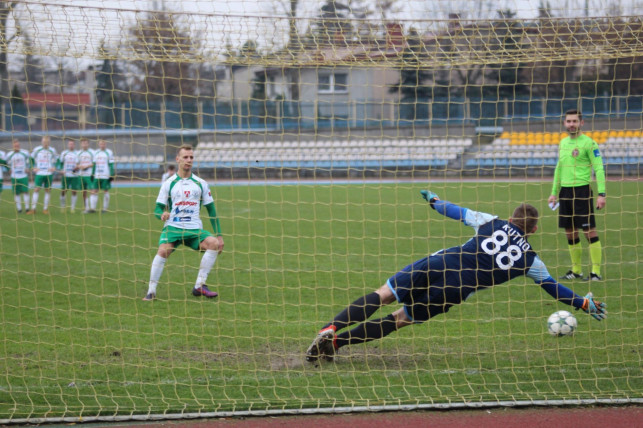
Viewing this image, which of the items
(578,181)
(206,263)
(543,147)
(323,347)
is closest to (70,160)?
(206,263)

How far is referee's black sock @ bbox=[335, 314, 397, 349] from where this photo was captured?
5152mm

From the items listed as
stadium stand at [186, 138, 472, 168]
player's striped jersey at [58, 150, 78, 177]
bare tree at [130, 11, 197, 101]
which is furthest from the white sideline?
player's striped jersey at [58, 150, 78, 177]

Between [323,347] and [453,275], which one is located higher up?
[453,275]

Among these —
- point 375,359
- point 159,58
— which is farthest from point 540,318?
point 159,58

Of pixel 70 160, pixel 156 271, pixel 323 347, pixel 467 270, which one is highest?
pixel 70 160

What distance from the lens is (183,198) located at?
24.0 feet

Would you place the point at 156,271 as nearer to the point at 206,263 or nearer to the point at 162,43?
the point at 206,263

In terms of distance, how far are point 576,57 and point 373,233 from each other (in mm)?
8268

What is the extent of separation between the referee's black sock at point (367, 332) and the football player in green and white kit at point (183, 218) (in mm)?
2547

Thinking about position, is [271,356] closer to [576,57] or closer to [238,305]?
[238,305]

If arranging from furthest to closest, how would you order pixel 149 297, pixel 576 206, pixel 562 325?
pixel 576 206, pixel 149 297, pixel 562 325

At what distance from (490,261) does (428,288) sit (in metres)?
0.52

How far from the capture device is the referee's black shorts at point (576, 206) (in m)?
7.69

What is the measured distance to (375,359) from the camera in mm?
5340
